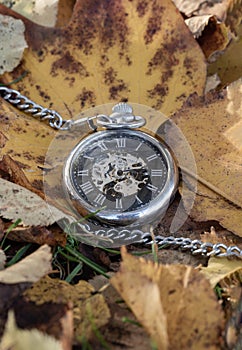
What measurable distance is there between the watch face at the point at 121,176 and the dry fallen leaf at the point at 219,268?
273mm

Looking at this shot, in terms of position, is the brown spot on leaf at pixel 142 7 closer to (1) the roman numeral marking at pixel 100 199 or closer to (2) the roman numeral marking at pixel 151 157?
(2) the roman numeral marking at pixel 151 157

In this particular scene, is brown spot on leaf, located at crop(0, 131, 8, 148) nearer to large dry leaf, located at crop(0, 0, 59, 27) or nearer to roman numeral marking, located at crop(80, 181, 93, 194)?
roman numeral marking, located at crop(80, 181, 93, 194)

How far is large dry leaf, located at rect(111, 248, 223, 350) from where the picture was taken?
4.35 ft

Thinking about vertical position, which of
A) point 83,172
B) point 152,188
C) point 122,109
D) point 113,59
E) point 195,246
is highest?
point 113,59

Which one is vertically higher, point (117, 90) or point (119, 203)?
point (117, 90)

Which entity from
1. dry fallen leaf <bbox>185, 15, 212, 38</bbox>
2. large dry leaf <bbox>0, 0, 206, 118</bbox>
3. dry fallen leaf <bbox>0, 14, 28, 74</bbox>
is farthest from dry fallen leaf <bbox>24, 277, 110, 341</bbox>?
dry fallen leaf <bbox>185, 15, 212, 38</bbox>

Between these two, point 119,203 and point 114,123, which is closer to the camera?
point 119,203

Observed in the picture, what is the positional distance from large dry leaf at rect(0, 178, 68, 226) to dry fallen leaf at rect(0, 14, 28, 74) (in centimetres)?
64

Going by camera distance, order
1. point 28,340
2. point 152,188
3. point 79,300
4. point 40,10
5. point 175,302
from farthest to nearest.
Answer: point 40,10 → point 152,188 → point 79,300 → point 175,302 → point 28,340

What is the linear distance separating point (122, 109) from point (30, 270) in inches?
34.4

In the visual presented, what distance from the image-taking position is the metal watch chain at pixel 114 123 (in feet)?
6.11

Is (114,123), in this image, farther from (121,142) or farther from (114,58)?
(114,58)

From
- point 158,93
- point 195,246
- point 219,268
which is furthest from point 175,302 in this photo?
point 158,93

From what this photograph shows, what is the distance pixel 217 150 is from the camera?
80.4 inches
